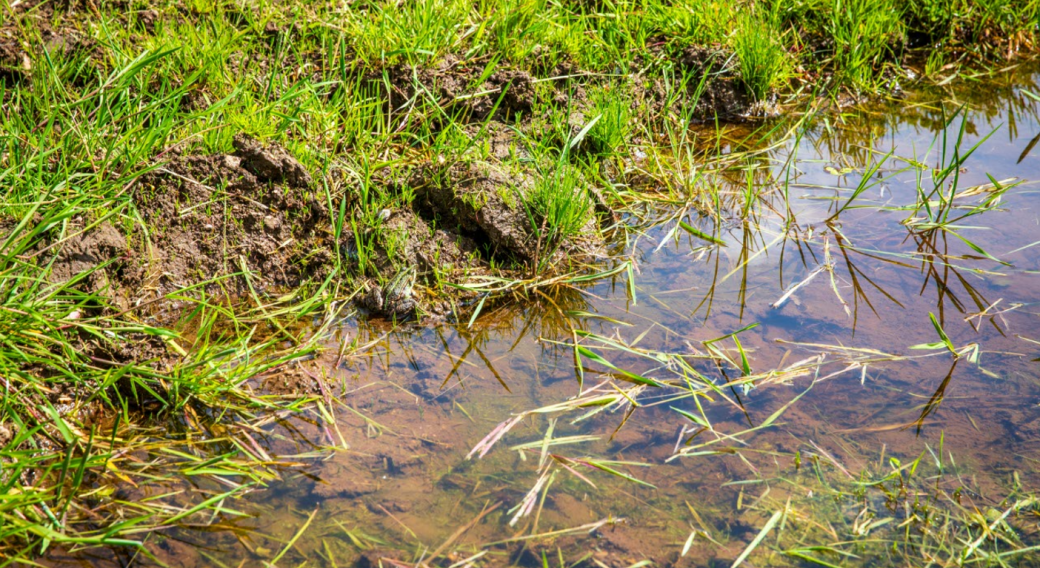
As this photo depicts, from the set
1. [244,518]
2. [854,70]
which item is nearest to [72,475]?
[244,518]

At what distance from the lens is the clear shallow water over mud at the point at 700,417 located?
187 centimetres

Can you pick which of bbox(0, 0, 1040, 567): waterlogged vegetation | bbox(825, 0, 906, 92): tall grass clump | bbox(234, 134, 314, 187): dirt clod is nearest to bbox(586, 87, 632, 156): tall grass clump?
bbox(0, 0, 1040, 567): waterlogged vegetation

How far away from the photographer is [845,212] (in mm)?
3250

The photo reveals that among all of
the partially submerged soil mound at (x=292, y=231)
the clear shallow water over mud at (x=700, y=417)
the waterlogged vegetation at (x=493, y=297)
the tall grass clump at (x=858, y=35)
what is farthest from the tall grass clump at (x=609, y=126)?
the tall grass clump at (x=858, y=35)

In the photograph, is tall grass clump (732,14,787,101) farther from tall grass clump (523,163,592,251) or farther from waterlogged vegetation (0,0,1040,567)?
tall grass clump (523,163,592,251)

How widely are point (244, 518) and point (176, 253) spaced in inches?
45.9

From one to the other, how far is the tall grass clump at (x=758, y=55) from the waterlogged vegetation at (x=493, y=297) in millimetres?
21

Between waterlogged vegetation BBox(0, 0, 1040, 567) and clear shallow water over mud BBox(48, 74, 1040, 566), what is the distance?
0.04 feet

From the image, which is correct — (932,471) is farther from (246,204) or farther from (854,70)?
(854,70)

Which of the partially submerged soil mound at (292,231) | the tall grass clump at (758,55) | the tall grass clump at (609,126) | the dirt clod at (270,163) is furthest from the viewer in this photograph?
the tall grass clump at (758,55)

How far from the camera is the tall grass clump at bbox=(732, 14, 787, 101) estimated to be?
380cm

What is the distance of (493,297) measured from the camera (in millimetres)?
2768

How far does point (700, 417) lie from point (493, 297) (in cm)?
93

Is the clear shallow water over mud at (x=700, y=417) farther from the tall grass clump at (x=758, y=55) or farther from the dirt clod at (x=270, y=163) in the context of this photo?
the tall grass clump at (x=758, y=55)
